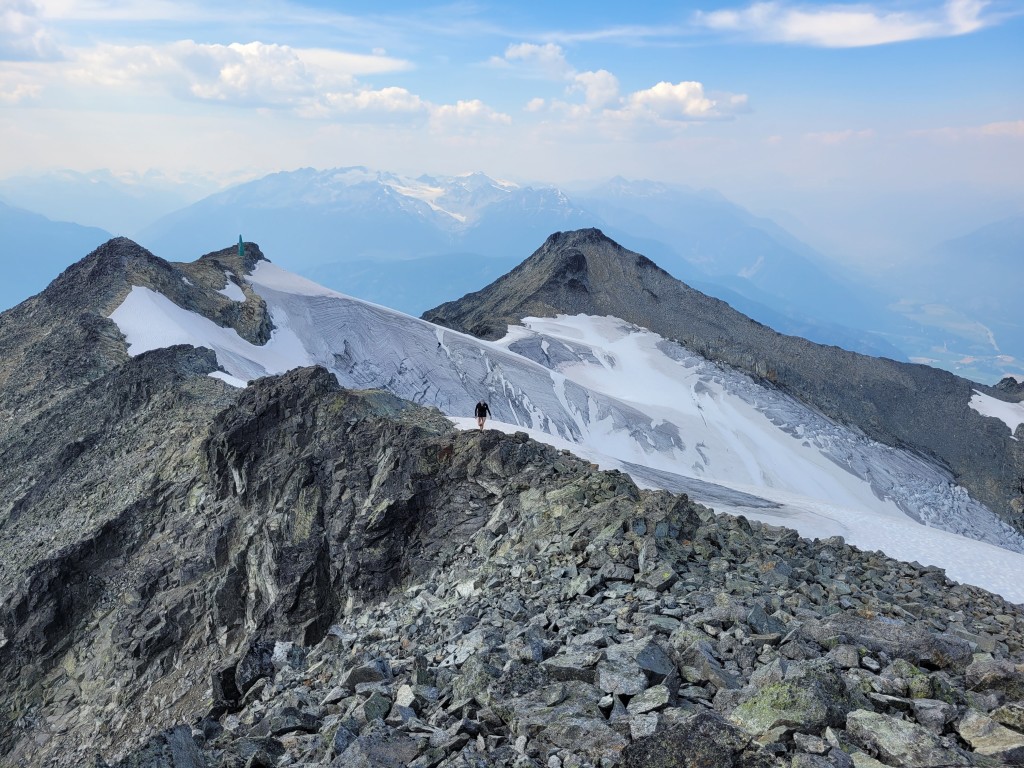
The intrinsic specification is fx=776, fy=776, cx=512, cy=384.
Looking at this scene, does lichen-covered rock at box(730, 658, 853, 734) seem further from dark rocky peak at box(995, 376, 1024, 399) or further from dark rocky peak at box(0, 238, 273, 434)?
A: dark rocky peak at box(995, 376, 1024, 399)

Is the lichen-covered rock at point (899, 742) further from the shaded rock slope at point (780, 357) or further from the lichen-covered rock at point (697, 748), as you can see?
the shaded rock slope at point (780, 357)

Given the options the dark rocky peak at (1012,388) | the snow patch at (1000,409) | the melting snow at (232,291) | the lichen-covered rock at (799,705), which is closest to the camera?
the lichen-covered rock at (799,705)

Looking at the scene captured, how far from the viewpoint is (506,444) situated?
2083 centimetres

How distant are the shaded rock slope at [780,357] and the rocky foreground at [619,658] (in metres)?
53.6

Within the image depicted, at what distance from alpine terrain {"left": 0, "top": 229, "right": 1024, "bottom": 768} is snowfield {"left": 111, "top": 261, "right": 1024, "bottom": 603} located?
0.36 metres

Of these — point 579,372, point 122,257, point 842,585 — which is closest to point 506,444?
point 842,585

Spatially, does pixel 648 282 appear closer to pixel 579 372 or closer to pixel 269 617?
pixel 579 372

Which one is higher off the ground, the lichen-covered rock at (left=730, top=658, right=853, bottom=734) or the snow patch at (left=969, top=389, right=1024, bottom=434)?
the lichen-covered rock at (left=730, top=658, right=853, bottom=734)

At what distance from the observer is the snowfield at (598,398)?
50.5 metres

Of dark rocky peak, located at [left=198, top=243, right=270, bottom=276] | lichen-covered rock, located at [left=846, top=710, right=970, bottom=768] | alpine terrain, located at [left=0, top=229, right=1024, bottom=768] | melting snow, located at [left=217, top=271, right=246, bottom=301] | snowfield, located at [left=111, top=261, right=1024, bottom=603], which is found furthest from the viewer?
dark rocky peak, located at [left=198, top=243, right=270, bottom=276]

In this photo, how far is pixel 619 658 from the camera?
916 cm

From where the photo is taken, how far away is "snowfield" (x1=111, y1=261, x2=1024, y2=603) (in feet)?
166

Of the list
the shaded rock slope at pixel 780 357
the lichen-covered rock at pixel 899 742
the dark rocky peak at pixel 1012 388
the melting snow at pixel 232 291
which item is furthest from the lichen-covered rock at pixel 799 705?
the dark rocky peak at pixel 1012 388

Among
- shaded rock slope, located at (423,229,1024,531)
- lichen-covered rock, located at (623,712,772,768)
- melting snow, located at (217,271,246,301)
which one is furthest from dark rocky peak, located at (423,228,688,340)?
lichen-covered rock, located at (623,712,772,768)
